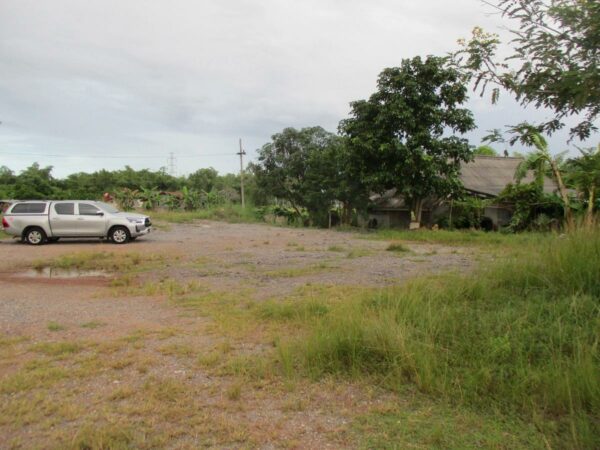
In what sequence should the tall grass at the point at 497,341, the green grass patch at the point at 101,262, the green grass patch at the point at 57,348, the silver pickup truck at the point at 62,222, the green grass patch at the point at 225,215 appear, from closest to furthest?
the tall grass at the point at 497,341
the green grass patch at the point at 57,348
the green grass patch at the point at 101,262
the silver pickup truck at the point at 62,222
the green grass patch at the point at 225,215

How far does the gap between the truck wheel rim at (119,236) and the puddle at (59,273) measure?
17.3 feet

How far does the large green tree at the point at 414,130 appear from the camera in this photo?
61.9 feet

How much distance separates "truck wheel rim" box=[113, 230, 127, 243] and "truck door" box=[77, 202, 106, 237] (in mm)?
437

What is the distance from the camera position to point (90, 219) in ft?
53.0

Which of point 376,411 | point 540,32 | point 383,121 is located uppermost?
point 383,121

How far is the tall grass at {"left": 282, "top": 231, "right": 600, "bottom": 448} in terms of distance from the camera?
3.30 metres

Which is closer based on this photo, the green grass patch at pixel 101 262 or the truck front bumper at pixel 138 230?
the green grass patch at pixel 101 262

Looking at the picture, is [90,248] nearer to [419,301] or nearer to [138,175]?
[419,301]

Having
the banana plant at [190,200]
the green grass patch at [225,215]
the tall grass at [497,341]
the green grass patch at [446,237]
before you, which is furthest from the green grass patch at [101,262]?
the banana plant at [190,200]

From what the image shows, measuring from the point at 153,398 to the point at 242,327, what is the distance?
1.96m

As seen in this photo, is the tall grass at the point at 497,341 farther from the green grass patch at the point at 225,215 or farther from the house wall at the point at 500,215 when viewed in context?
the green grass patch at the point at 225,215

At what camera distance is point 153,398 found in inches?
139

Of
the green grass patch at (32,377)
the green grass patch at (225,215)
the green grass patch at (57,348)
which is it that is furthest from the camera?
the green grass patch at (225,215)

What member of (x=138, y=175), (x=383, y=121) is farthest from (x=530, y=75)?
(x=138, y=175)
